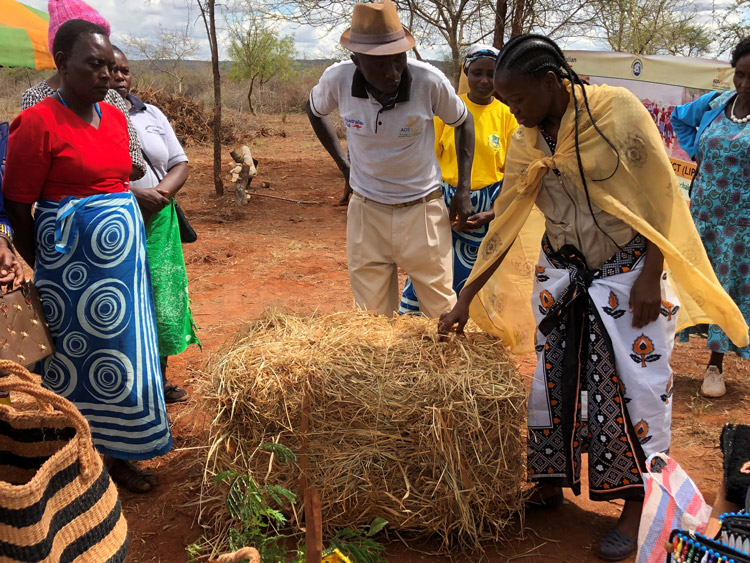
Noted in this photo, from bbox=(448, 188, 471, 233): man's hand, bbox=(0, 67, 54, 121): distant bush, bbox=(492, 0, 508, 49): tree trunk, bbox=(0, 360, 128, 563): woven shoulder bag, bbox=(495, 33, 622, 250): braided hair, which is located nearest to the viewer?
bbox=(0, 360, 128, 563): woven shoulder bag

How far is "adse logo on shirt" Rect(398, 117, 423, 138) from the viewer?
11.5ft

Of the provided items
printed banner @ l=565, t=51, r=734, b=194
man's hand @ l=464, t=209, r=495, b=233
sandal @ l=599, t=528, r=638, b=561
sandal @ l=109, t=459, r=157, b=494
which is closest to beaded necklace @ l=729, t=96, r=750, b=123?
man's hand @ l=464, t=209, r=495, b=233

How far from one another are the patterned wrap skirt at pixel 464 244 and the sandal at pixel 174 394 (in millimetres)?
1491

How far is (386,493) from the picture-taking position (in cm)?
267

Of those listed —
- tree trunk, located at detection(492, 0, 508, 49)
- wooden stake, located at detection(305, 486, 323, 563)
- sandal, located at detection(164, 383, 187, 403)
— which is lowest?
sandal, located at detection(164, 383, 187, 403)

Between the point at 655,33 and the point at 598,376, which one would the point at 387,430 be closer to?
the point at 598,376

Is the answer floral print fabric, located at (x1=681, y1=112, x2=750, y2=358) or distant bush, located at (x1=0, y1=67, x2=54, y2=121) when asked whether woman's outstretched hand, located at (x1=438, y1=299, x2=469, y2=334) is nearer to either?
floral print fabric, located at (x1=681, y1=112, x2=750, y2=358)

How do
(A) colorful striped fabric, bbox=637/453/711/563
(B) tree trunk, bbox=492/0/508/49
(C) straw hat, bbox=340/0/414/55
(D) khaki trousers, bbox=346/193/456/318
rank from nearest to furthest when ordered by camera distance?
(A) colorful striped fabric, bbox=637/453/711/563 → (C) straw hat, bbox=340/0/414/55 → (D) khaki trousers, bbox=346/193/456/318 → (B) tree trunk, bbox=492/0/508/49

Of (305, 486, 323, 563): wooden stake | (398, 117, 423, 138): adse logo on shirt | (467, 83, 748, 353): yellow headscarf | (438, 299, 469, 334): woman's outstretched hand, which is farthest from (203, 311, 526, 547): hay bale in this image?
(398, 117, 423, 138): adse logo on shirt

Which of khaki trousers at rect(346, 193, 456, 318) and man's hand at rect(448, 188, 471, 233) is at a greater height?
man's hand at rect(448, 188, 471, 233)

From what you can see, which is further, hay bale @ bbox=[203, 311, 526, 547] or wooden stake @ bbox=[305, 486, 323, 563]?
hay bale @ bbox=[203, 311, 526, 547]

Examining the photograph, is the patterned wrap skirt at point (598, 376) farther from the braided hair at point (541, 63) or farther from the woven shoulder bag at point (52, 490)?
the woven shoulder bag at point (52, 490)

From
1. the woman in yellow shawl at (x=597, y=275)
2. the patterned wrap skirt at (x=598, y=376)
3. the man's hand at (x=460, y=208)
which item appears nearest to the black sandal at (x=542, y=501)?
the woman in yellow shawl at (x=597, y=275)

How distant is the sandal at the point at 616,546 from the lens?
271cm
